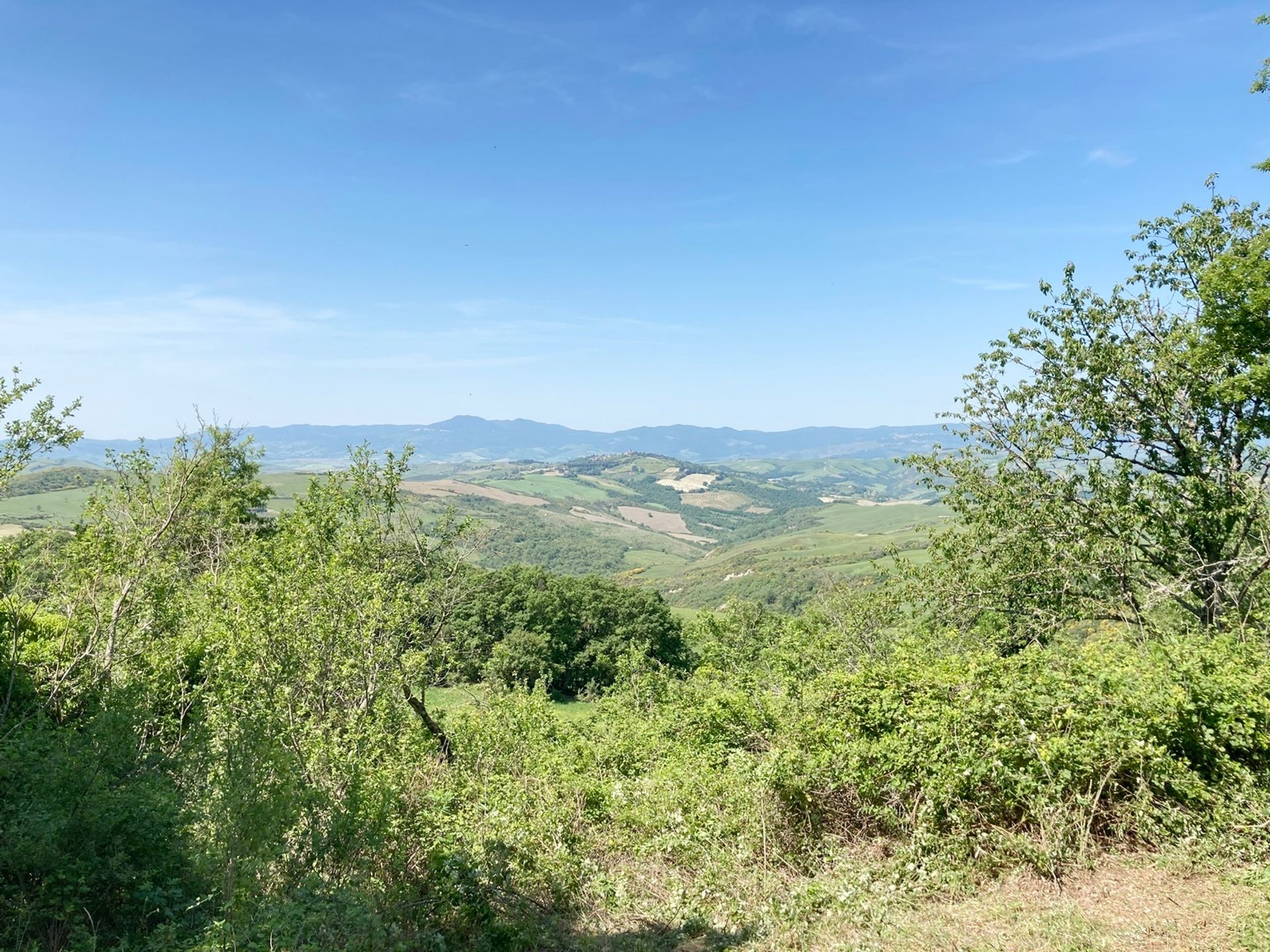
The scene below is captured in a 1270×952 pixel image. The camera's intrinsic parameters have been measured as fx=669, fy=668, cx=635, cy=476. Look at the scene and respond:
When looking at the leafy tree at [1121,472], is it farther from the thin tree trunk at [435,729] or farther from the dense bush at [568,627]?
the dense bush at [568,627]

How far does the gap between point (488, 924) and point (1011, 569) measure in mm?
14947

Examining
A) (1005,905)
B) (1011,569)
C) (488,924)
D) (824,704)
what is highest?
(1011,569)

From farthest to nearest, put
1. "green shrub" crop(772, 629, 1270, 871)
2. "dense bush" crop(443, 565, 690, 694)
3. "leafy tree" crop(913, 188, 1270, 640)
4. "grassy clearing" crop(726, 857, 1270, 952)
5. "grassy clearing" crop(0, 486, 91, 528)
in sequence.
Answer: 1. "grassy clearing" crop(0, 486, 91, 528)
2. "dense bush" crop(443, 565, 690, 694)
3. "leafy tree" crop(913, 188, 1270, 640)
4. "green shrub" crop(772, 629, 1270, 871)
5. "grassy clearing" crop(726, 857, 1270, 952)

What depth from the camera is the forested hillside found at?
25.2ft

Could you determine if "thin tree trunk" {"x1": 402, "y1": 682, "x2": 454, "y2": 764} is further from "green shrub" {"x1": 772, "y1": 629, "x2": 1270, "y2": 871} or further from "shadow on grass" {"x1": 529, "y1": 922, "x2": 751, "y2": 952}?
"green shrub" {"x1": 772, "y1": 629, "x2": 1270, "y2": 871}

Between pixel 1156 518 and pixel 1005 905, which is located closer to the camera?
pixel 1005 905

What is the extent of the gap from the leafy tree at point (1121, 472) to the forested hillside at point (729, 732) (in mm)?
89

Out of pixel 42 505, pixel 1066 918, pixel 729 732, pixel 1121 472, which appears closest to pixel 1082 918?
pixel 1066 918

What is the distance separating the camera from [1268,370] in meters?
12.1

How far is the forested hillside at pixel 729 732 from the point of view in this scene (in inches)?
303

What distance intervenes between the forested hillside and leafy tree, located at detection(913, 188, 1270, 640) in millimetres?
89

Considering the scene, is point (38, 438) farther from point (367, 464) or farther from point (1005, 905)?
point (1005, 905)

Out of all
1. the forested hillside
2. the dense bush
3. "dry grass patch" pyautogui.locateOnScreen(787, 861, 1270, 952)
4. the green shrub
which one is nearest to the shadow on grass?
the forested hillside

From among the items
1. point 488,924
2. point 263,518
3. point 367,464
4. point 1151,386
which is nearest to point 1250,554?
point 1151,386
